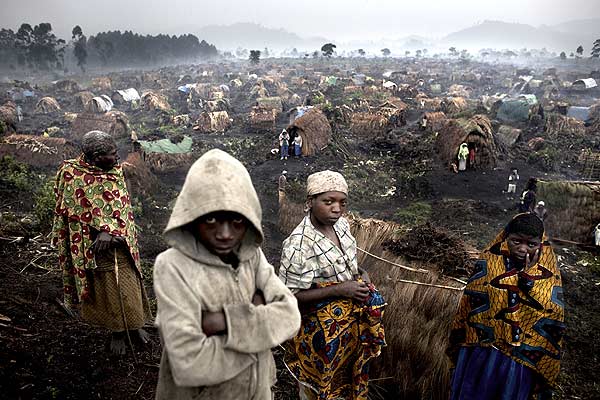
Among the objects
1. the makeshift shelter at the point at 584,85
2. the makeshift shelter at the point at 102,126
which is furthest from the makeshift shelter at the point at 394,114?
the makeshift shelter at the point at 584,85

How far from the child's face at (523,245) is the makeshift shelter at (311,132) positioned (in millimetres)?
12519

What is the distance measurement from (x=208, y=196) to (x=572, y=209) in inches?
335

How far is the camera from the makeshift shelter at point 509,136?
632 inches

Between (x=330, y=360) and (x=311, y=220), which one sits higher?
(x=311, y=220)

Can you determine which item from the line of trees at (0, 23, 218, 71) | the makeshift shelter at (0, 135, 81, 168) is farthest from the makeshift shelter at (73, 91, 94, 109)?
the line of trees at (0, 23, 218, 71)

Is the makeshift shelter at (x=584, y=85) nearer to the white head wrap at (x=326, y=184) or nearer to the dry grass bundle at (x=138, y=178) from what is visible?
the dry grass bundle at (x=138, y=178)

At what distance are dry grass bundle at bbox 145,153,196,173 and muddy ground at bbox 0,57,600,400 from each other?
39cm

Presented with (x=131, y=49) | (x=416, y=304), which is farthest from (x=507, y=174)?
(x=131, y=49)

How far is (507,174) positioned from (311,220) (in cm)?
1247

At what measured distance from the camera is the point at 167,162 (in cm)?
1247

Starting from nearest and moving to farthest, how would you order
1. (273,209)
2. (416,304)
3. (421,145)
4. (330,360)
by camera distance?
(330,360) < (416,304) < (273,209) < (421,145)

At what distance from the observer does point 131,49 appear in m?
66.8

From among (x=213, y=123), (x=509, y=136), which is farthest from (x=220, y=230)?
(x=213, y=123)

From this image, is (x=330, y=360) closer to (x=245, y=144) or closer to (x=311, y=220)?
(x=311, y=220)
